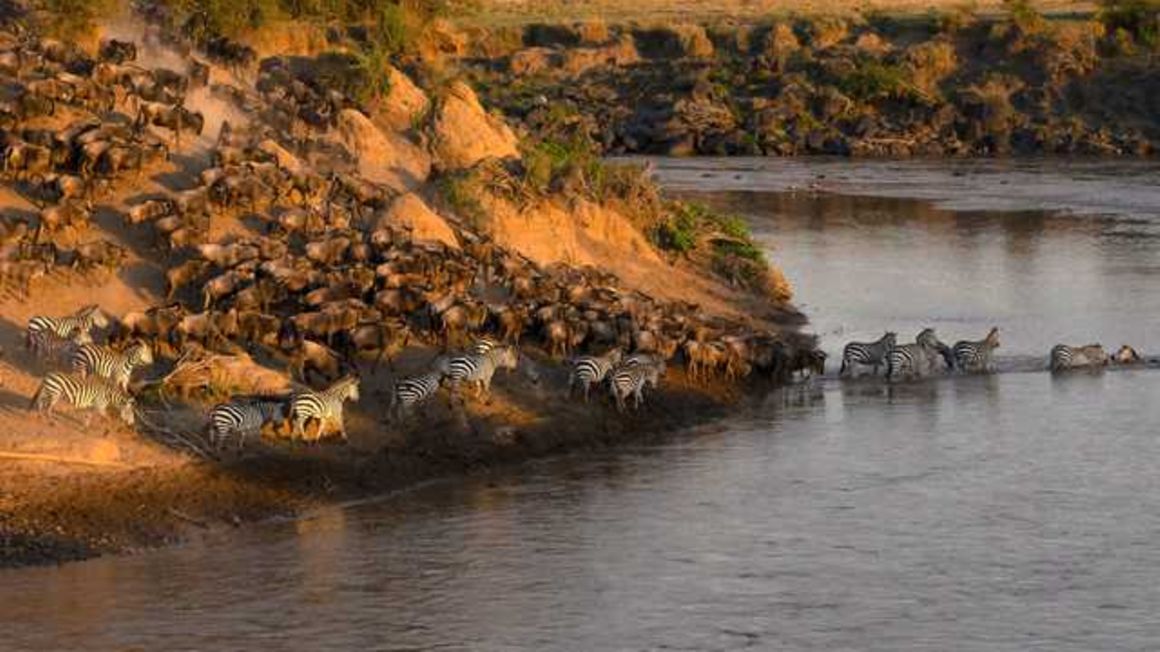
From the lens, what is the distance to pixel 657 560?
20.2 meters

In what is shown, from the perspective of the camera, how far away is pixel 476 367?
23984mm

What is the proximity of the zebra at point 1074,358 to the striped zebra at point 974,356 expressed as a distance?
2.71ft

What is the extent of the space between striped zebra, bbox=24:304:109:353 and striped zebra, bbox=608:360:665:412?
550 cm

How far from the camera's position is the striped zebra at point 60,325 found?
23.2 meters

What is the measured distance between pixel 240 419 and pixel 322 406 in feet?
3.03

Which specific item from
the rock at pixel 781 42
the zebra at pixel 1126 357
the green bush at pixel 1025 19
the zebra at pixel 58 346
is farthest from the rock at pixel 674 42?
the zebra at pixel 58 346

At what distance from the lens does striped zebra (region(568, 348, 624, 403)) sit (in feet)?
82.3

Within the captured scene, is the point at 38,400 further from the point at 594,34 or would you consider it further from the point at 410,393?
the point at 594,34

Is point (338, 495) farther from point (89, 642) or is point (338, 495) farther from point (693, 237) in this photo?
point (693, 237)

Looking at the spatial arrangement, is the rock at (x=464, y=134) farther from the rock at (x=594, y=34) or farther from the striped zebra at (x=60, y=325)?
the rock at (x=594, y=34)

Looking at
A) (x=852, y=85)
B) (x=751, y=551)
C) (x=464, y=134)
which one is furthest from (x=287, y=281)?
(x=852, y=85)

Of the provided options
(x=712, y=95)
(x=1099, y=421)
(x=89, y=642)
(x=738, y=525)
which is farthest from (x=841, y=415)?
(x=712, y=95)

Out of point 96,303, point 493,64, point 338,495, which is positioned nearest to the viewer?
point 338,495

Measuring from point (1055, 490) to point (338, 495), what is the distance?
7210 millimetres
